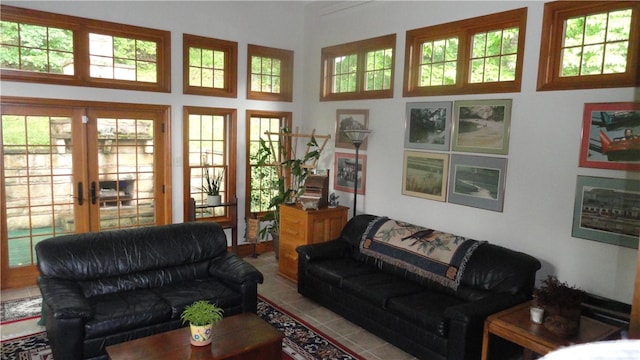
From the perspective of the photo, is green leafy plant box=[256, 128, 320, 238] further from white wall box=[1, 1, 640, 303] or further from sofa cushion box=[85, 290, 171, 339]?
sofa cushion box=[85, 290, 171, 339]

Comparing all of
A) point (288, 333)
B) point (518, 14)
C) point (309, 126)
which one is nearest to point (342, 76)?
point (309, 126)

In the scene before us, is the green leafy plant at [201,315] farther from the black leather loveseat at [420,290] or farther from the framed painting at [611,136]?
the framed painting at [611,136]

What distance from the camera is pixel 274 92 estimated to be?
6707 mm

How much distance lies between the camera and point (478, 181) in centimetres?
446

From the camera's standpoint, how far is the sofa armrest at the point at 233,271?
4039 millimetres

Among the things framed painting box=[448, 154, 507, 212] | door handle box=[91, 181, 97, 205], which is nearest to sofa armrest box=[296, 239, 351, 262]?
framed painting box=[448, 154, 507, 212]

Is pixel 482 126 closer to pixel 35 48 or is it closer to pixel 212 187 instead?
pixel 212 187

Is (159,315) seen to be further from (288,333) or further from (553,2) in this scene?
(553,2)

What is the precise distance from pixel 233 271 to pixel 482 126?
280 centimetres

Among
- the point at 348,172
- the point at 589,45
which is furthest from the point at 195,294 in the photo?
the point at 589,45

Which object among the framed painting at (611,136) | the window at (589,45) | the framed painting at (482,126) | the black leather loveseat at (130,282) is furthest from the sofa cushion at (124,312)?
the window at (589,45)

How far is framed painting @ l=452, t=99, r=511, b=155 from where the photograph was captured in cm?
424

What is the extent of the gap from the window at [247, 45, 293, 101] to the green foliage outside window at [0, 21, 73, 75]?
2.28 meters

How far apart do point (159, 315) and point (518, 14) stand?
411 centimetres
